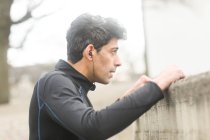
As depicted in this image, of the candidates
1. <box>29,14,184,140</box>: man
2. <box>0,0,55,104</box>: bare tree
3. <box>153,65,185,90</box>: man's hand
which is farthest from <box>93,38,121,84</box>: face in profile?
<box>0,0,55,104</box>: bare tree

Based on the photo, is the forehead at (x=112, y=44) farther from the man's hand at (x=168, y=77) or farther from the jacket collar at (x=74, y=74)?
the man's hand at (x=168, y=77)

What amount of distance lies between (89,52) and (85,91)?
0.19 metres

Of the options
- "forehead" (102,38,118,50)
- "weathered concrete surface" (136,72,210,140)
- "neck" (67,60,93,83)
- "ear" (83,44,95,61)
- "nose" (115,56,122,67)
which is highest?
"forehead" (102,38,118,50)

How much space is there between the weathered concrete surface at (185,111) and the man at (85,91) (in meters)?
0.09

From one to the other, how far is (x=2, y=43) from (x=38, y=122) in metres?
11.9

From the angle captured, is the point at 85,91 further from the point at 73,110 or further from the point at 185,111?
the point at 185,111

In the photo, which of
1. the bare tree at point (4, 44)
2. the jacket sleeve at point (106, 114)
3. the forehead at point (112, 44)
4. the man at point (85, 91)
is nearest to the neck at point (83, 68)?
the man at point (85, 91)

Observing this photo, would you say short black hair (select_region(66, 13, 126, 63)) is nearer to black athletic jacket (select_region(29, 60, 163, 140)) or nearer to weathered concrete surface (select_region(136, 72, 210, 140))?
black athletic jacket (select_region(29, 60, 163, 140))

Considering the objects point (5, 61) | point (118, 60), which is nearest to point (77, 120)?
point (118, 60)

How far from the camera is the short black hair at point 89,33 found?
2.45 metres

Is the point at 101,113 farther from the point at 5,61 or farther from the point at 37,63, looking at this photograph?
the point at 37,63

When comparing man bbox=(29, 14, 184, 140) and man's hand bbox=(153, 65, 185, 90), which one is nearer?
man bbox=(29, 14, 184, 140)

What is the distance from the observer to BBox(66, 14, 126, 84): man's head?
245 centimetres

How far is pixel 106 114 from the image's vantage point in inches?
82.9
